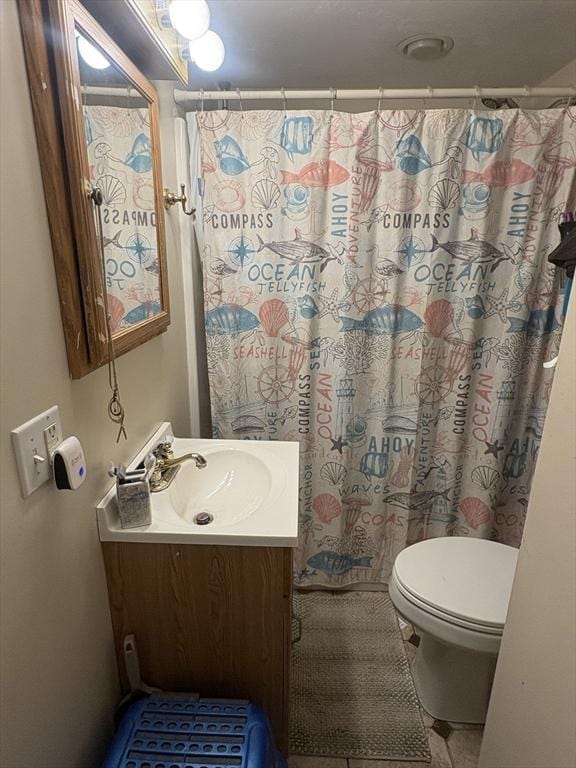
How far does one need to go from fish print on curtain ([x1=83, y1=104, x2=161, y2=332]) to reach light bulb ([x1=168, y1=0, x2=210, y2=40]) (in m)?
0.22

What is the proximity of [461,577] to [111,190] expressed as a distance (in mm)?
1524

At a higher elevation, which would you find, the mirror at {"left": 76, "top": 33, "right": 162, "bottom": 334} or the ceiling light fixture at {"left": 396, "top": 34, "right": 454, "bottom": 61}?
the ceiling light fixture at {"left": 396, "top": 34, "right": 454, "bottom": 61}

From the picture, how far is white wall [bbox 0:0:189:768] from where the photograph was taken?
65 cm

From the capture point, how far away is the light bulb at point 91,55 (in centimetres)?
81

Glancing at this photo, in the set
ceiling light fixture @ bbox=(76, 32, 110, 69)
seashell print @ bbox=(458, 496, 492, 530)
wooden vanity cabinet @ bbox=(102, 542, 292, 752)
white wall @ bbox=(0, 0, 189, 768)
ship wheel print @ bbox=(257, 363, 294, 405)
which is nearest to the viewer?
white wall @ bbox=(0, 0, 189, 768)

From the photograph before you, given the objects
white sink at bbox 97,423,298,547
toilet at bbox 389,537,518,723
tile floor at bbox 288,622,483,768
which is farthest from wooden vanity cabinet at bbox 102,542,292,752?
toilet at bbox 389,537,518,723

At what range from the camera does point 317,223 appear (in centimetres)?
159

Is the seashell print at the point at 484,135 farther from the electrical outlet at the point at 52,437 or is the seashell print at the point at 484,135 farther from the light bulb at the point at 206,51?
the electrical outlet at the point at 52,437

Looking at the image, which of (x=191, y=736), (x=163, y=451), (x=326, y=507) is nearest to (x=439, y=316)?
(x=326, y=507)

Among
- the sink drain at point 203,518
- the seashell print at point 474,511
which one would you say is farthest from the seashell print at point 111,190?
the seashell print at point 474,511

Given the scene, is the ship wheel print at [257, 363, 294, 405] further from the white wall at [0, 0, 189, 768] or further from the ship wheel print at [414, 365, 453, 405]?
the white wall at [0, 0, 189, 768]

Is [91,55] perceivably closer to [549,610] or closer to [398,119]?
[398,119]

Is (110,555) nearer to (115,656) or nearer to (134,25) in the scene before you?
(115,656)

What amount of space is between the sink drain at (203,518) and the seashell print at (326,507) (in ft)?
2.41
